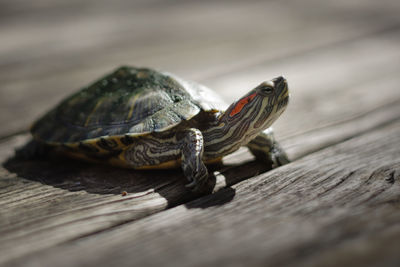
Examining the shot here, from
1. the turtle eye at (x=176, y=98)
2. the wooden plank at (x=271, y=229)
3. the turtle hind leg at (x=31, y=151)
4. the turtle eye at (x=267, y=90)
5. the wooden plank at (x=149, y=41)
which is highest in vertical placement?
the wooden plank at (x=149, y=41)

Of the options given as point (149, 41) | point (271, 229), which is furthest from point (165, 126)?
point (149, 41)

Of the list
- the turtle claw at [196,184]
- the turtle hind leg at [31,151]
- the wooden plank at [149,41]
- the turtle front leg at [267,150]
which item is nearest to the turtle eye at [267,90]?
the turtle front leg at [267,150]

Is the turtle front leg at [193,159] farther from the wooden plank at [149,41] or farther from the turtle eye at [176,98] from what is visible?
the wooden plank at [149,41]

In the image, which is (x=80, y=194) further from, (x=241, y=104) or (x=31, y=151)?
(x=241, y=104)

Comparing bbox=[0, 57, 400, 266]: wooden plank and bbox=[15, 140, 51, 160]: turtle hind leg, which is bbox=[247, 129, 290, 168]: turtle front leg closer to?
bbox=[0, 57, 400, 266]: wooden plank

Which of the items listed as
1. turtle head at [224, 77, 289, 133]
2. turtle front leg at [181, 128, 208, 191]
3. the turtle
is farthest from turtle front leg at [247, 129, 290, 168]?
turtle front leg at [181, 128, 208, 191]
